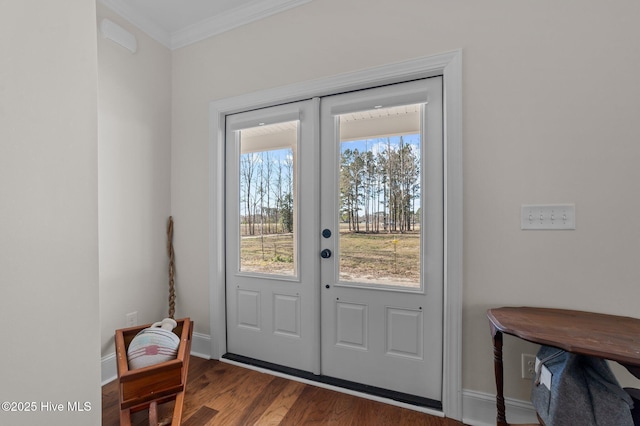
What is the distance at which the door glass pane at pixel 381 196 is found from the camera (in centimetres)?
181

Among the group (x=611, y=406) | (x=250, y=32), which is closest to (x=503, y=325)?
(x=611, y=406)

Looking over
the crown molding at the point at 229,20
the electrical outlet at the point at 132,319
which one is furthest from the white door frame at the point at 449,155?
the electrical outlet at the point at 132,319

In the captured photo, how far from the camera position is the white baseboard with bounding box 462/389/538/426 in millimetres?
1472

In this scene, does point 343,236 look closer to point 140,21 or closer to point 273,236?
point 273,236

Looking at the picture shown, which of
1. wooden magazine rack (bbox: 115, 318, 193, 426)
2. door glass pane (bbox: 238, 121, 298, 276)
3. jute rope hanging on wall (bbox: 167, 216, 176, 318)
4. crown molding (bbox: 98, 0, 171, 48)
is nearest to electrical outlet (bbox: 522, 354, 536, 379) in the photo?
door glass pane (bbox: 238, 121, 298, 276)

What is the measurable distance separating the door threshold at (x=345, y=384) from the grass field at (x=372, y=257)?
69 cm

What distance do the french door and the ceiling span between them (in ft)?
2.35

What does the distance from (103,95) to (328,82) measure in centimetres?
160

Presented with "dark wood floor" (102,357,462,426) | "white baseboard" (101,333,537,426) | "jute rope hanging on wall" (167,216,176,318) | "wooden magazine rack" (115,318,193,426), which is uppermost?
"jute rope hanging on wall" (167,216,176,318)

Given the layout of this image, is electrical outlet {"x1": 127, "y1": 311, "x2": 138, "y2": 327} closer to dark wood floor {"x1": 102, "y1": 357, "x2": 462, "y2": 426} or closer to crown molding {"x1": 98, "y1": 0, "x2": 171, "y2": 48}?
dark wood floor {"x1": 102, "y1": 357, "x2": 462, "y2": 426}

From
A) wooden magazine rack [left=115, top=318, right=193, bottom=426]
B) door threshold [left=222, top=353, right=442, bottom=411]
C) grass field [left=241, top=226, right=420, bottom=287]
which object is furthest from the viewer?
grass field [left=241, top=226, right=420, bottom=287]

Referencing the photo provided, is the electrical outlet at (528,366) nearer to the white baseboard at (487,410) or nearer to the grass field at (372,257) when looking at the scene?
the white baseboard at (487,410)

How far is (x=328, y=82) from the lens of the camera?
1.89m

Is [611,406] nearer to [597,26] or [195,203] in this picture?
[597,26]
